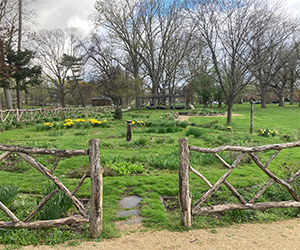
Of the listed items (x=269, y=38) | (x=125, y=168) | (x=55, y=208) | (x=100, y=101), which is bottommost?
(x=125, y=168)

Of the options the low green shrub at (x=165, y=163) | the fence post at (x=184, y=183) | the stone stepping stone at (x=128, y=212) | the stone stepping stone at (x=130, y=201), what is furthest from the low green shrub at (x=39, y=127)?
the fence post at (x=184, y=183)

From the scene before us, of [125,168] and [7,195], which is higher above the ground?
[7,195]

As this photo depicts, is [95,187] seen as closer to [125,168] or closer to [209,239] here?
[209,239]

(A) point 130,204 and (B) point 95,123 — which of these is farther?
(B) point 95,123

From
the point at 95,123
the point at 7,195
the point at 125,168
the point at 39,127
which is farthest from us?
the point at 95,123

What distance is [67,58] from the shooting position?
3700 cm

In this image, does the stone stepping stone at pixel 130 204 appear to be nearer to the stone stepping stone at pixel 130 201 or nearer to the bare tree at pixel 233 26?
the stone stepping stone at pixel 130 201

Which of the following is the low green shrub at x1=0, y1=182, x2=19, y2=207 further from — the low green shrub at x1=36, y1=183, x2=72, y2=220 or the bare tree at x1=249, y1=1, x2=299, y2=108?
the bare tree at x1=249, y1=1, x2=299, y2=108

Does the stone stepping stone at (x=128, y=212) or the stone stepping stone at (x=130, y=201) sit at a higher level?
the stone stepping stone at (x=128, y=212)

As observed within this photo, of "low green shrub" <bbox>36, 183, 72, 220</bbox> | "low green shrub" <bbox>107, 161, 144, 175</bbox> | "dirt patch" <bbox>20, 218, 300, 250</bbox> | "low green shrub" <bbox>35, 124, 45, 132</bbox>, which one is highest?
"low green shrub" <bbox>35, 124, 45, 132</bbox>

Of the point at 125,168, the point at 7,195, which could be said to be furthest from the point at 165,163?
the point at 7,195

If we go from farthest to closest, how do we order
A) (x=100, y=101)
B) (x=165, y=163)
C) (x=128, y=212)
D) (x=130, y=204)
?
(x=100, y=101) < (x=165, y=163) < (x=130, y=204) < (x=128, y=212)

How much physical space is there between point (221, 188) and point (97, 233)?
273 cm

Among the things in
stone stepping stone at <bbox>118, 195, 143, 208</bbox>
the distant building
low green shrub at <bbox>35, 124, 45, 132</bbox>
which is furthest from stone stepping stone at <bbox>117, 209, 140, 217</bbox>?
the distant building
